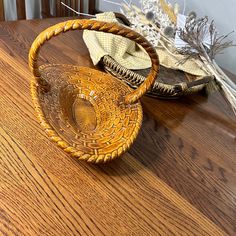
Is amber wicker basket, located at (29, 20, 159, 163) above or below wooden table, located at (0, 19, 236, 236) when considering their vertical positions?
above

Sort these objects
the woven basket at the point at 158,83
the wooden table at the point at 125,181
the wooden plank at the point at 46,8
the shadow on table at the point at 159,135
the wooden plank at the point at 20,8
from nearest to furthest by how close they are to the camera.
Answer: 1. the wooden table at the point at 125,181
2. the shadow on table at the point at 159,135
3. the woven basket at the point at 158,83
4. the wooden plank at the point at 20,8
5. the wooden plank at the point at 46,8

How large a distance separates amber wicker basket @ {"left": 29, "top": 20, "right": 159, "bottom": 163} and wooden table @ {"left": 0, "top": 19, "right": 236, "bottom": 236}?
5 centimetres

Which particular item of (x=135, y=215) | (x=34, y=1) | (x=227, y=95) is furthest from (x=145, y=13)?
(x=34, y=1)

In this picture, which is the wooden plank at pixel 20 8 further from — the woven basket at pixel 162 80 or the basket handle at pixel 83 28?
the basket handle at pixel 83 28

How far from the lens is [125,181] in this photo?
1.75 ft

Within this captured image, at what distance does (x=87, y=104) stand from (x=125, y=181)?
0.69 ft

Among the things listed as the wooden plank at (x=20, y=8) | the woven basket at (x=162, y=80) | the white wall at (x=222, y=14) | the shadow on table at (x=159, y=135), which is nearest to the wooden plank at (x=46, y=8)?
the wooden plank at (x=20, y=8)

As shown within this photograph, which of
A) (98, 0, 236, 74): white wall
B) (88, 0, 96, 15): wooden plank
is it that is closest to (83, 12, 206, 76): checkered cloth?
(98, 0, 236, 74): white wall

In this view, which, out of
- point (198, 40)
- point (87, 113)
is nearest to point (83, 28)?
point (87, 113)

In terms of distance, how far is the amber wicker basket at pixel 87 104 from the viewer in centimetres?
51

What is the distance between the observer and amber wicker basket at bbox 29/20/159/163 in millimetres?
507

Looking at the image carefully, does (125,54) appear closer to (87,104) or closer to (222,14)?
(87,104)

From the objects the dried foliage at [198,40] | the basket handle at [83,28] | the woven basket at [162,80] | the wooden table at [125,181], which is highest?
the basket handle at [83,28]

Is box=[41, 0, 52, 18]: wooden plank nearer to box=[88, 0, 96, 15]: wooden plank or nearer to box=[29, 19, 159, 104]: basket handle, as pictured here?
box=[88, 0, 96, 15]: wooden plank
